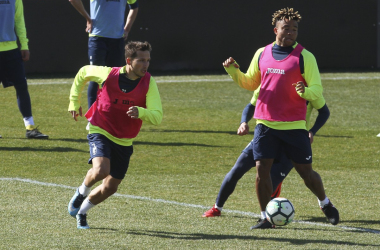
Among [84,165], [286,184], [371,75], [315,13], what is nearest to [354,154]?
[286,184]

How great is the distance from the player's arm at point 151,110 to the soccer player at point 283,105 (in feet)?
3.13

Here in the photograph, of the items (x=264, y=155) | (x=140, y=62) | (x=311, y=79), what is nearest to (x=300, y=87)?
(x=311, y=79)

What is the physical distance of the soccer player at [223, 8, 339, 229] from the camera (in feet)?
21.6

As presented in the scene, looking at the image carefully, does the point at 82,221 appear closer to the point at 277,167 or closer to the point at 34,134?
the point at 277,167

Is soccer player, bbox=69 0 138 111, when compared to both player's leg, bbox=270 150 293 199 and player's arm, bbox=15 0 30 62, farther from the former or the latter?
player's leg, bbox=270 150 293 199

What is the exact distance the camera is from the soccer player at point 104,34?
38.1ft

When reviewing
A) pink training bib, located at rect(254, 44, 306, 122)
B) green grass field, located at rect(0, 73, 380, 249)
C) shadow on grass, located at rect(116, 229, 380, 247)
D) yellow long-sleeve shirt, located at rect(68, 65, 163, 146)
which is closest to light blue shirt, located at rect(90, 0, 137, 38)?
green grass field, located at rect(0, 73, 380, 249)

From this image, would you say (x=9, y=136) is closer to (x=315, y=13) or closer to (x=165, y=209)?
(x=165, y=209)

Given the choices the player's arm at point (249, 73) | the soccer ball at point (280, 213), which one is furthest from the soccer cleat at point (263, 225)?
the player's arm at point (249, 73)

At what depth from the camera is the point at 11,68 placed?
1132cm

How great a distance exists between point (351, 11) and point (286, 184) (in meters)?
16.2

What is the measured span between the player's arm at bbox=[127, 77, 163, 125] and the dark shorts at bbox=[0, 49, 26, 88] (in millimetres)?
5217

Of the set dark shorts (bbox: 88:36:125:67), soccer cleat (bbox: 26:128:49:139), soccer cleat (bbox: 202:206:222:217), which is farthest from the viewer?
dark shorts (bbox: 88:36:125:67)

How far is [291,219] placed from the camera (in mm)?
6508
